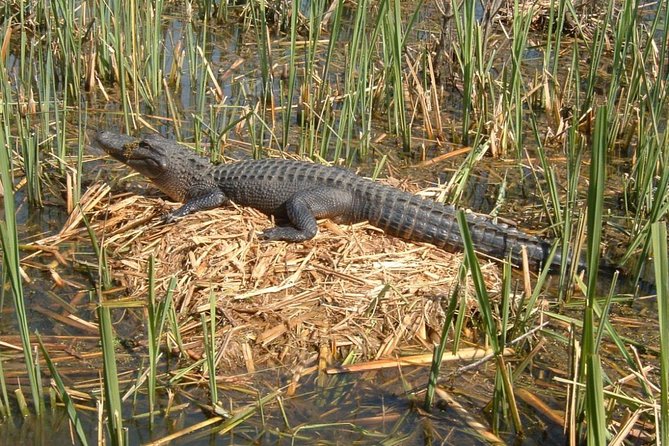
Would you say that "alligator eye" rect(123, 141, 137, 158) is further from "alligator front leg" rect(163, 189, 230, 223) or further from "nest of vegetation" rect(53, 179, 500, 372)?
"alligator front leg" rect(163, 189, 230, 223)

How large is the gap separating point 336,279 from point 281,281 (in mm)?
298

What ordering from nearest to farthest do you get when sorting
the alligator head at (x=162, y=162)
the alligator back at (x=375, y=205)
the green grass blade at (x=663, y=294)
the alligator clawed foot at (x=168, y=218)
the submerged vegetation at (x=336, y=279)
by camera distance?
1. the green grass blade at (x=663, y=294)
2. the submerged vegetation at (x=336, y=279)
3. the alligator back at (x=375, y=205)
4. the alligator clawed foot at (x=168, y=218)
5. the alligator head at (x=162, y=162)

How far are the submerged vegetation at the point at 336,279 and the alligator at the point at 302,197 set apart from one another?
128mm

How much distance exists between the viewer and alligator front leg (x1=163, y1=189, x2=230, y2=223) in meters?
5.64

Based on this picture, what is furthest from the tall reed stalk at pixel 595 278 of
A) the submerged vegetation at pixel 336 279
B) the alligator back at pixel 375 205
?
the alligator back at pixel 375 205

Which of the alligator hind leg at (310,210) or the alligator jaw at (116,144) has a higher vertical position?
the alligator jaw at (116,144)

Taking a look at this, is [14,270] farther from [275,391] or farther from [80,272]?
[80,272]

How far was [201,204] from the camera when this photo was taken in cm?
579

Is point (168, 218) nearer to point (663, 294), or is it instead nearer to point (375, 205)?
point (375, 205)

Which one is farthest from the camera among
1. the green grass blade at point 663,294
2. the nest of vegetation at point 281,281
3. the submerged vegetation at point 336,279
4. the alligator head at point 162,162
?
the alligator head at point 162,162

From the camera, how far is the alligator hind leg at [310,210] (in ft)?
17.7

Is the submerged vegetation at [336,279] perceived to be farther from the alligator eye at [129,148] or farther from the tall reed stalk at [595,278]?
the alligator eye at [129,148]

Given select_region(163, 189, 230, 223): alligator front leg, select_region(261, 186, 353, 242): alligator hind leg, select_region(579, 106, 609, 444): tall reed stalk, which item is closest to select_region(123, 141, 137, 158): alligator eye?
select_region(163, 189, 230, 223): alligator front leg

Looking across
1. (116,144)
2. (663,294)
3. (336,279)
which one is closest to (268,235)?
(336,279)
